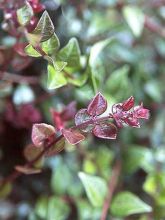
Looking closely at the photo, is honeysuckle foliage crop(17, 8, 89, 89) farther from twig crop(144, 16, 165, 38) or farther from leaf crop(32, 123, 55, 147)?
twig crop(144, 16, 165, 38)

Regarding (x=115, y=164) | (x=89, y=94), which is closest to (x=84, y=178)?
(x=89, y=94)

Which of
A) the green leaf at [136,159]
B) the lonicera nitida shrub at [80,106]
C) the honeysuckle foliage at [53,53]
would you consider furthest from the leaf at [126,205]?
the honeysuckle foliage at [53,53]

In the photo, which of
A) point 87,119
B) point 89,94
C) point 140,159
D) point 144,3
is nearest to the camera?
point 87,119

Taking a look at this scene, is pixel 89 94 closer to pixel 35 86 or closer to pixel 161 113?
pixel 35 86

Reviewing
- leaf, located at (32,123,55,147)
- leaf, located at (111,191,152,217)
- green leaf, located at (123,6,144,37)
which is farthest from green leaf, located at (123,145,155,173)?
leaf, located at (32,123,55,147)

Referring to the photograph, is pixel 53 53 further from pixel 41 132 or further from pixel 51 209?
pixel 51 209

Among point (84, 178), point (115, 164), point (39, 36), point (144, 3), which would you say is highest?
point (39, 36)

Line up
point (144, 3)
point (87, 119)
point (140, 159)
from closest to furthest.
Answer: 1. point (87, 119)
2. point (140, 159)
3. point (144, 3)
